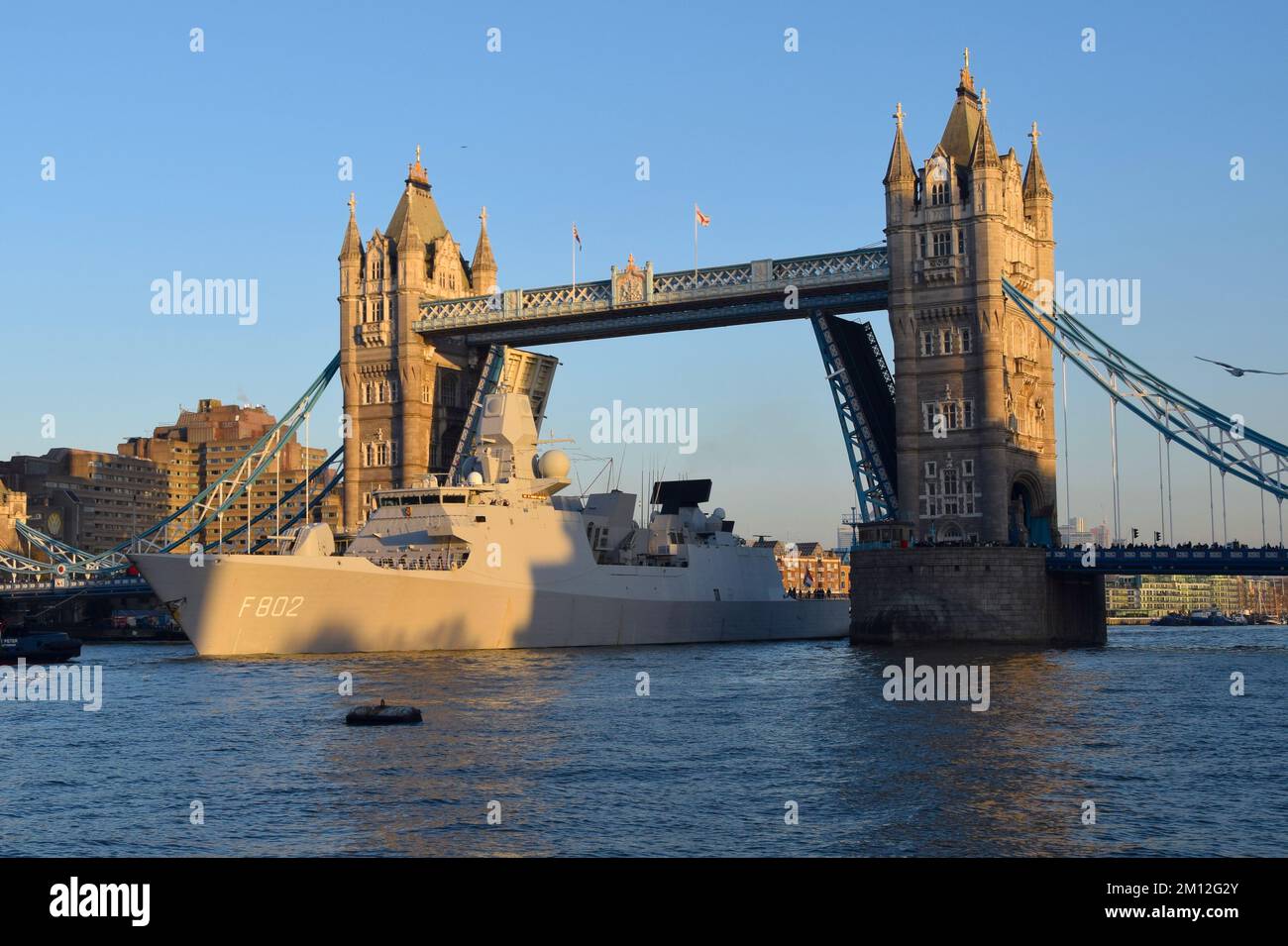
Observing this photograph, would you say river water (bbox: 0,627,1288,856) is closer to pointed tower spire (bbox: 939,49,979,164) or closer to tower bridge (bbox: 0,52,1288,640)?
tower bridge (bbox: 0,52,1288,640)

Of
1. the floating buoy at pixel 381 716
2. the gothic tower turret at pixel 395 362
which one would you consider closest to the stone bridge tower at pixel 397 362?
the gothic tower turret at pixel 395 362

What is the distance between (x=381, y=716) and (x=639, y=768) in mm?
9281

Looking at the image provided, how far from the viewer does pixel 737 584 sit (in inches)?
3319

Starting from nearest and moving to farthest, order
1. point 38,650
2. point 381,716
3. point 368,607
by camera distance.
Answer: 1. point 381,716
2. point 368,607
3. point 38,650

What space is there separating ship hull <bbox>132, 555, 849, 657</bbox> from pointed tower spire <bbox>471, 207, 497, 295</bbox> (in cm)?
3648

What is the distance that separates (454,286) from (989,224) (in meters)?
40.7

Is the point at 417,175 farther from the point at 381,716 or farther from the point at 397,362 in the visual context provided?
the point at 381,716

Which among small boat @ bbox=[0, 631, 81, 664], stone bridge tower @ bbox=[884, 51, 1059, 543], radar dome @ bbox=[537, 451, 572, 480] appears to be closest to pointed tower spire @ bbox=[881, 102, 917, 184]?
stone bridge tower @ bbox=[884, 51, 1059, 543]

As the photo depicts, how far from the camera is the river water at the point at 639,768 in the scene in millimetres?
22703

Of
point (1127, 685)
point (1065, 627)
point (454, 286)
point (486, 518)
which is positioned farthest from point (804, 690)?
point (454, 286)

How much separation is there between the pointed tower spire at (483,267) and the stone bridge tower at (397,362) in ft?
5.59

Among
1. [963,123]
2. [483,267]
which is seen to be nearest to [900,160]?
[963,123]

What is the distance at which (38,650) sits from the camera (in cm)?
7200
